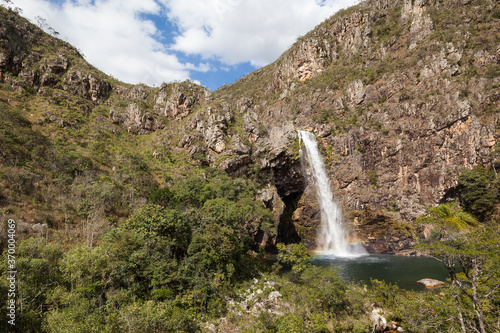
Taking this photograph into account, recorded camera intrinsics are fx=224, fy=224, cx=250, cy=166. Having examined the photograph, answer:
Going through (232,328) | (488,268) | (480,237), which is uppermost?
(480,237)

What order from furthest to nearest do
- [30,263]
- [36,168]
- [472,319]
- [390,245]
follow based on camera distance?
[390,245] → [36,168] → [30,263] → [472,319]

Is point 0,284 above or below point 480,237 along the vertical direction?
below

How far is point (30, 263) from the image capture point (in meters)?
13.0

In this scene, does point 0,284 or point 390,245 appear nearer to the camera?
point 0,284

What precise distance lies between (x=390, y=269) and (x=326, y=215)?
1685 cm

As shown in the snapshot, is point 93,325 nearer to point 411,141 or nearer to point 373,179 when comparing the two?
point 373,179

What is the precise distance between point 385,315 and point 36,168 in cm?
3954

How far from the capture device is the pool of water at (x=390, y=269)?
24.2 metres

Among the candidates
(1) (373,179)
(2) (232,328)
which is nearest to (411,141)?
(1) (373,179)

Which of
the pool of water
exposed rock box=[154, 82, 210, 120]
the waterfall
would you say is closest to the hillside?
exposed rock box=[154, 82, 210, 120]

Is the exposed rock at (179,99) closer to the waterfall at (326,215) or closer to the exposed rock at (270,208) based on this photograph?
the waterfall at (326,215)

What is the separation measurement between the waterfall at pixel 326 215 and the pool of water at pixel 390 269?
Answer: 5.46m

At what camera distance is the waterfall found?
41156 mm

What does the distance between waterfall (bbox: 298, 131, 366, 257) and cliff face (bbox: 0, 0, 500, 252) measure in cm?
183
